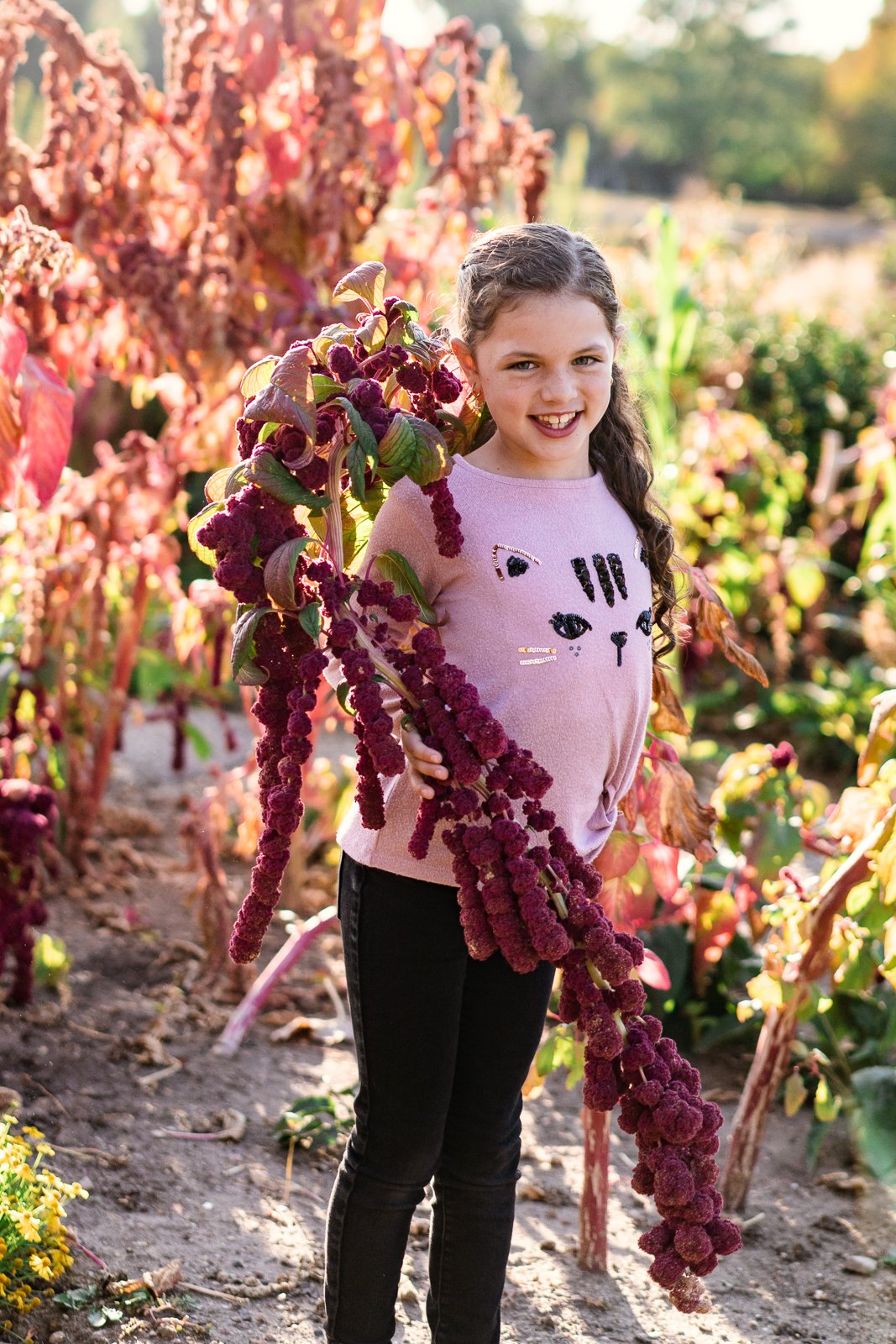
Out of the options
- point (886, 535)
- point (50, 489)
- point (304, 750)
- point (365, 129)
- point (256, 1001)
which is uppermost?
point (365, 129)

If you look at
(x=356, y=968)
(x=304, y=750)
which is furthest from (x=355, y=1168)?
(x=304, y=750)

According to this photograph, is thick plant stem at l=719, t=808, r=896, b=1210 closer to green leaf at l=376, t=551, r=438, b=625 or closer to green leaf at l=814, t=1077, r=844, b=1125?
green leaf at l=814, t=1077, r=844, b=1125

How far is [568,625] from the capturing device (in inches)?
63.2

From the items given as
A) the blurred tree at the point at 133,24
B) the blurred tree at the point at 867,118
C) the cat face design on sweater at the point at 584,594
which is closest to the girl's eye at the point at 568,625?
the cat face design on sweater at the point at 584,594

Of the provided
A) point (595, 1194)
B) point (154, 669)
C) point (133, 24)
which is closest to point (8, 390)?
point (595, 1194)

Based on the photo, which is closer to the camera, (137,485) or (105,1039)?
(105,1039)

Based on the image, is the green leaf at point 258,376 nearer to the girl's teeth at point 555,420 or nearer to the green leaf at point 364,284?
the green leaf at point 364,284

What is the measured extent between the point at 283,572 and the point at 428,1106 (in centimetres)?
68

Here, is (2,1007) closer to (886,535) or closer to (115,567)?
(115,567)

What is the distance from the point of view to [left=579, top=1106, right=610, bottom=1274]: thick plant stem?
2086 millimetres

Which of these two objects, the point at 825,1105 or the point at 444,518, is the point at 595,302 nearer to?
the point at 444,518

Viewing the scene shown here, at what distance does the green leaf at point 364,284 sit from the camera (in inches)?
63.1

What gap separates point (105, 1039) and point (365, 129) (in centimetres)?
186

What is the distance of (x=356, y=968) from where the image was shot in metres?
1.65
